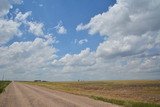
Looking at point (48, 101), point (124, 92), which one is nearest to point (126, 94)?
point (124, 92)

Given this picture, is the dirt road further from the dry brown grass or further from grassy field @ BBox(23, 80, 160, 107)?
the dry brown grass

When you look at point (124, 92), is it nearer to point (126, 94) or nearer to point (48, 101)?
point (126, 94)

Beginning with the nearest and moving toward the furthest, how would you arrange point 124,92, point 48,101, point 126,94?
point 48,101 → point 126,94 → point 124,92

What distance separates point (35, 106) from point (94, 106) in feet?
16.2

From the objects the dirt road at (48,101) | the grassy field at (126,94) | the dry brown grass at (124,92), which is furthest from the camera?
the dry brown grass at (124,92)

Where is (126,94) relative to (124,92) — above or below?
below

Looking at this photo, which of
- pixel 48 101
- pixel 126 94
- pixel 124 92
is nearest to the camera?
pixel 48 101

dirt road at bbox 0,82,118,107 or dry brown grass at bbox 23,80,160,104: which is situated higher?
dry brown grass at bbox 23,80,160,104

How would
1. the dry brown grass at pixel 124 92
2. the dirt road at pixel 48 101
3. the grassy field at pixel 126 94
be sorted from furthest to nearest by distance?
the dry brown grass at pixel 124 92
the grassy field at pixel 126 94
the dirt road at pixel 48 101

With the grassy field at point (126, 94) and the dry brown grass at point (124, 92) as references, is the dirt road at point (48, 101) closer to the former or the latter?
the grassy field at point (126, 94)

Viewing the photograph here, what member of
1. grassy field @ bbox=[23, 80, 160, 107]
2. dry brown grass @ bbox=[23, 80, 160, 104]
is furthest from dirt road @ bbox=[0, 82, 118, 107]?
dry brown grass @ bbox=[23, 80, 160, 104]

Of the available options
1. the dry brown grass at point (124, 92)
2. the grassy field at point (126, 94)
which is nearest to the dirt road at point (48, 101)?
the grassy field at point (126, 94)

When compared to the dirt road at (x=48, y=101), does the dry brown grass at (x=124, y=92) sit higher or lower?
higher

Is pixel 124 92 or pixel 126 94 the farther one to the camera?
pixel 124 92
